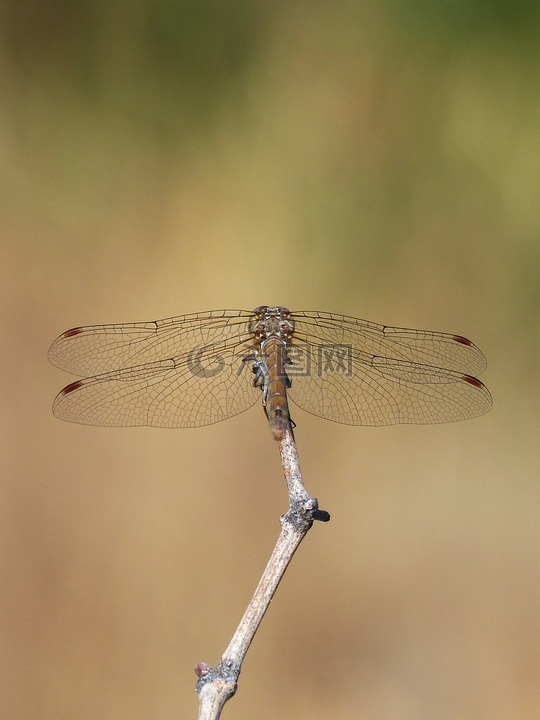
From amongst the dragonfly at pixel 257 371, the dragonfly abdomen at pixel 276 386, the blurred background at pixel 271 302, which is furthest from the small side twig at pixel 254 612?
the blurred background at pixel 271 302

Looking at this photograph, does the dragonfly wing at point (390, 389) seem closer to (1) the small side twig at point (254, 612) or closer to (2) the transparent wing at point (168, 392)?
(2) the transparent wing at point (168, 392)

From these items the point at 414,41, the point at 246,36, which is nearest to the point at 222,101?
the point at 246,36

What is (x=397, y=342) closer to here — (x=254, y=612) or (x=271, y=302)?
(x=271, y=302)

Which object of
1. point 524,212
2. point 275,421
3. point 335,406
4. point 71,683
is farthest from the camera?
point 524,212

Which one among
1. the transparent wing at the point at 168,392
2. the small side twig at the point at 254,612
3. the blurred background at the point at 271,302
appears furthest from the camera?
the blurred background at the point at 271,302

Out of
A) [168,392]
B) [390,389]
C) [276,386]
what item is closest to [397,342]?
[390,389]

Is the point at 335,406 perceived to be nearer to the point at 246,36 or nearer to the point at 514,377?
the point at 514,377
